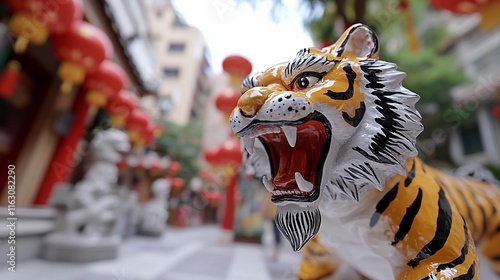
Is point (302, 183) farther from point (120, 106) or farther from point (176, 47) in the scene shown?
point (176, 47)

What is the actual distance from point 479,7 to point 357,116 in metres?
3.21

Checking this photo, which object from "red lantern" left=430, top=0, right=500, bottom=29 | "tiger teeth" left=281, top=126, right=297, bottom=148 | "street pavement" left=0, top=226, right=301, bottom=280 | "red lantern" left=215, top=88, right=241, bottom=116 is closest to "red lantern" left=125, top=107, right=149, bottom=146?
"red lantern" left=215, top=88, right=241, bottom=116

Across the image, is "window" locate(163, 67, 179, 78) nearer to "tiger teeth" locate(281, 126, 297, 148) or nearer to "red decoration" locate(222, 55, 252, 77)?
"red decoration" locate(222, 55, 252, 77)

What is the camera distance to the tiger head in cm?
66

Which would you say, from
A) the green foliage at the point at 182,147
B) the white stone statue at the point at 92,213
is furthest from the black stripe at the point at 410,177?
the green foliage at the point at 182,147

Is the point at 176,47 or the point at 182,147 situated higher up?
the point at 176,47

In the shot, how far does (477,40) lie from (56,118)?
11694 mm

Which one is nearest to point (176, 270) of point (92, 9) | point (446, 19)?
point (92, 9)

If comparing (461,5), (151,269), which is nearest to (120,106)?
(151,269)

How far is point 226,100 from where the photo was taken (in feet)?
12.8

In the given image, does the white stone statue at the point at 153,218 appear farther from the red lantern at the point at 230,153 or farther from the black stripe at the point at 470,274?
the black stripe at the point at 470,274

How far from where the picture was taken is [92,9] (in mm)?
3982

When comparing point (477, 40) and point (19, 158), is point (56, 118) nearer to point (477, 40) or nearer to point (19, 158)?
point (19, 158)

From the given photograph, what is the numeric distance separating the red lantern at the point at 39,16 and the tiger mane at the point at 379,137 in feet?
8.03
